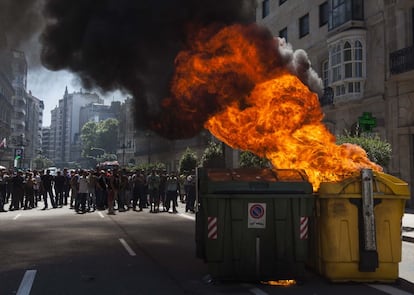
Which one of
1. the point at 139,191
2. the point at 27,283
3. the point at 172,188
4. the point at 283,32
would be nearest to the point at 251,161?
the point at 172,188

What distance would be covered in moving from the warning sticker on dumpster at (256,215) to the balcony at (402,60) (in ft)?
45.6

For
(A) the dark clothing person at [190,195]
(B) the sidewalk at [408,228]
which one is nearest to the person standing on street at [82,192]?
(A) the dark clothing person at [190,195]

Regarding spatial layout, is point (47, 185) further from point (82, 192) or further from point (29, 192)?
point (82, 192)

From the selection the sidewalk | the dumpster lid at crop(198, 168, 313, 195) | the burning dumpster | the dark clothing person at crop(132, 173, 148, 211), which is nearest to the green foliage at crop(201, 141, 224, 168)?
the dark clothing person at crop(132, 173, 148, 211)

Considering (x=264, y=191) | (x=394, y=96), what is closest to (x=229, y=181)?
(x=264, y=191)

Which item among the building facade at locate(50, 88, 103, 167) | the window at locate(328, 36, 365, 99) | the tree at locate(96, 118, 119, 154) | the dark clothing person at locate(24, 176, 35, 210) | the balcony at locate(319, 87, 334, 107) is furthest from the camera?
the building facade at locate(50, 88, 103, 167)

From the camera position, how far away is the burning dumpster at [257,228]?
589 centimetres

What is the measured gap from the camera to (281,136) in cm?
800

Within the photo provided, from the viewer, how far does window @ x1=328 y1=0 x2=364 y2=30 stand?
20.6 m

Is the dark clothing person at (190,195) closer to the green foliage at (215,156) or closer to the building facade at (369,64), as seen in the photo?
the building facade at (369,64)

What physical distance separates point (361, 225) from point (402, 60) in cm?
1411

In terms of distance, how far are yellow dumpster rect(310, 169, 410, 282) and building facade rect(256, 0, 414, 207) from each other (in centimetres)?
1225

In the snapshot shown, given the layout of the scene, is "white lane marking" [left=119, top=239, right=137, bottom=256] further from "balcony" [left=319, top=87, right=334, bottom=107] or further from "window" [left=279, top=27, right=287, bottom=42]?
"window" [left=279, top=27, right=287, bottom=42]

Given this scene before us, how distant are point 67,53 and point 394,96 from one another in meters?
13.4
